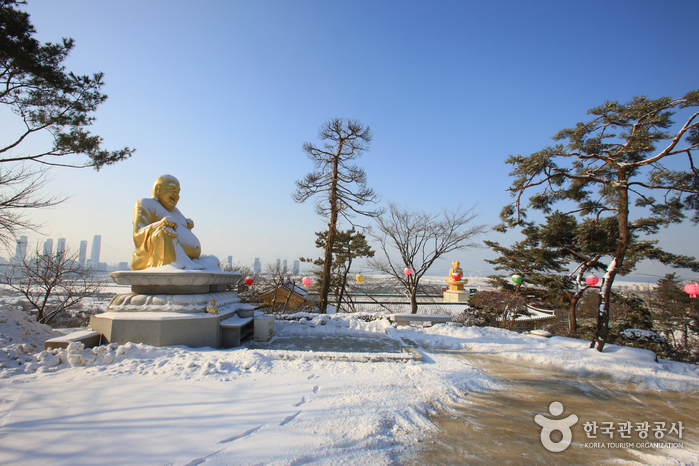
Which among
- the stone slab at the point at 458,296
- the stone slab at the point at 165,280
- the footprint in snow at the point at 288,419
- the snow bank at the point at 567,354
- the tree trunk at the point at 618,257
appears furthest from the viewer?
the stone slab at the point at 458,296

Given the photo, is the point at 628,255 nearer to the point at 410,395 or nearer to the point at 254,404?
the point at 410,395

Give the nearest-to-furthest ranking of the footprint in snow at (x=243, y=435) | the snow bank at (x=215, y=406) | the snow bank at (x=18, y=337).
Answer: the snow bank at (x=215, y=406), the footprint in snow at (x=243, y=435), the snow bank at (x=18, y=337)

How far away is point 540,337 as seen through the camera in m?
7.50

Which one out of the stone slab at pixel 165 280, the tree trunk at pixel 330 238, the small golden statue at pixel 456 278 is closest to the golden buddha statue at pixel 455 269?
the small golden statue at pixel 456 278

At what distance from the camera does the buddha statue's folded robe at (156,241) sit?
6.18 meters

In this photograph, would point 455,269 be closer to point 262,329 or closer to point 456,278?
point 456,278

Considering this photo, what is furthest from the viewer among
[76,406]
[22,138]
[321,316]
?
[321,316]

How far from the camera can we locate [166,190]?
7.17 metres

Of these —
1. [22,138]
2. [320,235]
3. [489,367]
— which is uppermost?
[22,138]

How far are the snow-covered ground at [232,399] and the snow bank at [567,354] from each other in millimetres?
36

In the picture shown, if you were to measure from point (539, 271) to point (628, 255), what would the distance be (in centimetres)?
448

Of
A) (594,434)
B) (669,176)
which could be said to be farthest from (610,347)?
(594,434)

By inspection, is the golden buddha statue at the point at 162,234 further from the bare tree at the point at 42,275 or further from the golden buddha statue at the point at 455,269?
the golden buddha statue at the point at 455,269

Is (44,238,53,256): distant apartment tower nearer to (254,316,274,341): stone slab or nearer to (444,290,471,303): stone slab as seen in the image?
(254,316,274,341): stone slab
